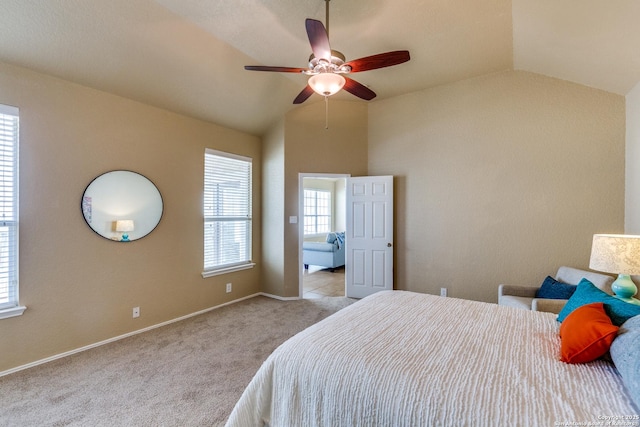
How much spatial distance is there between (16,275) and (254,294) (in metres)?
2.85

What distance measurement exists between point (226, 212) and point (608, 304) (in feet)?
13.5

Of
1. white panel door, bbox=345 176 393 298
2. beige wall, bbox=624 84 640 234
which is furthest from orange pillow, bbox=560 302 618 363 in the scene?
white panel door, bbox=345 176 393 298

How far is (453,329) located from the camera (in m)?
1.71

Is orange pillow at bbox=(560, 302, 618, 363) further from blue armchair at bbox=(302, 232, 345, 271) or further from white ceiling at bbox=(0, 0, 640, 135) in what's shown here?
blue armchair at bbox=(302, 232, 345, 271)

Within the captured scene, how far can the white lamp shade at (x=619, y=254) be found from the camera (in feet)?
6.79

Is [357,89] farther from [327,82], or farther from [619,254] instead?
[619,254]

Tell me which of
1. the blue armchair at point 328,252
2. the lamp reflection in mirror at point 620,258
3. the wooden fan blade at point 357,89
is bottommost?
the blue armchair at point 328,252

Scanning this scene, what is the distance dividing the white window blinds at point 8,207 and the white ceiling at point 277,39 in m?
0.54

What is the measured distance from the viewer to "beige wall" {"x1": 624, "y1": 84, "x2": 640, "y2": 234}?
276cm

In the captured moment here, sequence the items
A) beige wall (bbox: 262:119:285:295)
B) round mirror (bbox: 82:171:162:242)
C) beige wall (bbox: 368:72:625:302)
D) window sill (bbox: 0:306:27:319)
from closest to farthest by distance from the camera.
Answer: window sill (bbox: 0:306:27:319) → round mirror (bbox: 82:171:162:242) → beige wall (bbox: 368:72:625:302) → beige wall (bbox: 262:119:285:295)

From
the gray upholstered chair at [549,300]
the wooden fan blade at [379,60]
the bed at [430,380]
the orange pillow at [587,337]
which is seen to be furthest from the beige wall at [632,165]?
the wooden fan blade at [379,60]

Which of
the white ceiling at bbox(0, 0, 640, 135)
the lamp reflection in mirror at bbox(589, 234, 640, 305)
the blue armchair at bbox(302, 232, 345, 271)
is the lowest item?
the blue armchair at bbox(302, 232, 345, 271)

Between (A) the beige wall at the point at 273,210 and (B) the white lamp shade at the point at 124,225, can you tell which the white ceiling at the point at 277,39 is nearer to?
(A) the beige wall at the point at 273,210

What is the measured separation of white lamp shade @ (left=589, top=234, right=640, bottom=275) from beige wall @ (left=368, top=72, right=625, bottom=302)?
1.32 metres
